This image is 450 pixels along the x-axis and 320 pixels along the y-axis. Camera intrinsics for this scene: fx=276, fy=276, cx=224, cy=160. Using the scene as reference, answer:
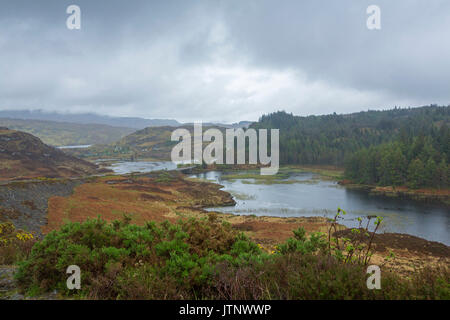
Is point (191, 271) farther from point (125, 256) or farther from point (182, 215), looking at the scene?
point (182, 215)

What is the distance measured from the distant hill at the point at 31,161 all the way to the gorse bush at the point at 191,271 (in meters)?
63.5

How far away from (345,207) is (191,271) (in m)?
37.3

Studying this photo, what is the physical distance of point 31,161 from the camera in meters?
67.7

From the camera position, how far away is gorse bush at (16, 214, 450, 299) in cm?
378

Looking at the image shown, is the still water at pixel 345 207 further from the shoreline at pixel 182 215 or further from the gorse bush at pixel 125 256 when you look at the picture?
the gorse bush at pixel 125 256

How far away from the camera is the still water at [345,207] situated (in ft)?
94.5

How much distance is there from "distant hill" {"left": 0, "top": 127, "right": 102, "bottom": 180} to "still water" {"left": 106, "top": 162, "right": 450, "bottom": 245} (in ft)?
141

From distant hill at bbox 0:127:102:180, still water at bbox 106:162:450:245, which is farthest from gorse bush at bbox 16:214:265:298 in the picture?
distant hill at bbox 0:127:102:180

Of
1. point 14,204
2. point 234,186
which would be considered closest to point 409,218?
point 234,186

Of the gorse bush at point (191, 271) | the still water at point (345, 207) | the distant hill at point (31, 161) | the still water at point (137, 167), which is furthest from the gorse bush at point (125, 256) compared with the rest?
the still water at point (137, 167)

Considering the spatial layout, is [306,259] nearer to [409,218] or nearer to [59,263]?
[59,263]

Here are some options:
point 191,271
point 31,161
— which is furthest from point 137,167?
point 191,271

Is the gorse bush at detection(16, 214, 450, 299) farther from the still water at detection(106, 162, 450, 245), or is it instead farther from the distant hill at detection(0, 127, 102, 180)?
the distant hill at detection(0, 127, 102, 180)
